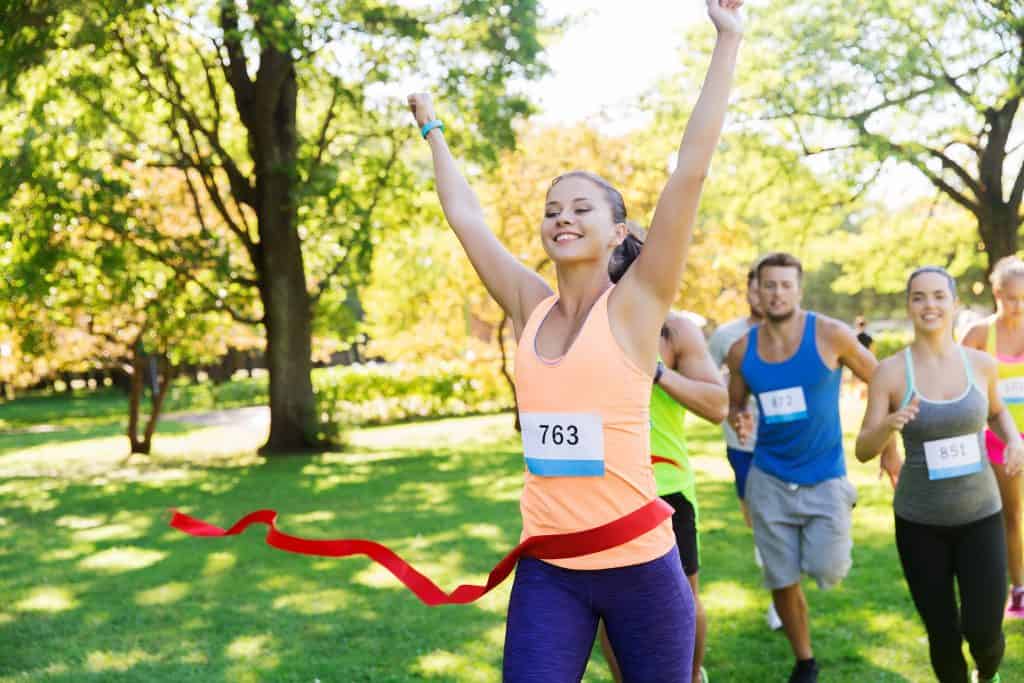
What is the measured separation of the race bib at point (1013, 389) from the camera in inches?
257

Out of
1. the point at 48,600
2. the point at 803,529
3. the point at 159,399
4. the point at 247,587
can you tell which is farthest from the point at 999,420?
the point at 159,399

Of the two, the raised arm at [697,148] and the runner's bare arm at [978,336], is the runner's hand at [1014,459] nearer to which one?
the runner's bare arm at [978,336]

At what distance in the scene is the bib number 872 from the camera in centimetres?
273

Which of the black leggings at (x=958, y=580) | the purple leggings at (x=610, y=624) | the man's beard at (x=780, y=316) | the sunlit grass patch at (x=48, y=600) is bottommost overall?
the sunlit grass patch at (x=48, y=600)

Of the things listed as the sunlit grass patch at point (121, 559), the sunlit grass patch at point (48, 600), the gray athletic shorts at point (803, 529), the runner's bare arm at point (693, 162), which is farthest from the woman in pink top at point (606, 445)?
the sunlit grass patch at point (121, 559)

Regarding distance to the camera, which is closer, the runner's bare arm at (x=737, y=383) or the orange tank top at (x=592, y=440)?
the orange tank top at (x=592, y=440)

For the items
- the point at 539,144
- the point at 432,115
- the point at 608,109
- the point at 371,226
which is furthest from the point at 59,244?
the point at 432,115

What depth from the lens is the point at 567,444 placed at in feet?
9.00

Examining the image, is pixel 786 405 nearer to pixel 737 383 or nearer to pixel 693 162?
pixel 737 383

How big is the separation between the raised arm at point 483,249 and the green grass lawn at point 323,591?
2.88m

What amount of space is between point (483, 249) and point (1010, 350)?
463 cm

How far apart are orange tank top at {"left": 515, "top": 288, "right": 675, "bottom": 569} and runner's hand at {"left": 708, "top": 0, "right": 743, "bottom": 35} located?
725 millimetres

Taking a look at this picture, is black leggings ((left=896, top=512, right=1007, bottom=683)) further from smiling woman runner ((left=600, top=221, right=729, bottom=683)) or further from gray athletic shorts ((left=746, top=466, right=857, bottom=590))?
smiling woman runner ((left=600, top=221, right=729, bottom=683))

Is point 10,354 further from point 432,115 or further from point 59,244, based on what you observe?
point 432,115
